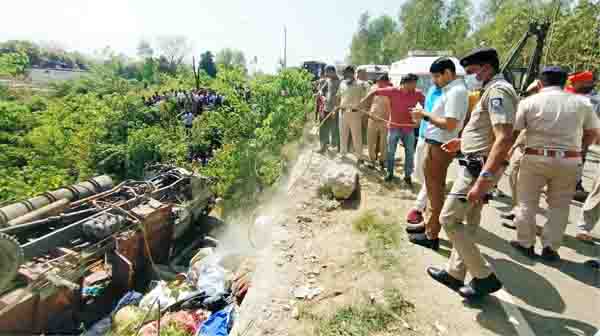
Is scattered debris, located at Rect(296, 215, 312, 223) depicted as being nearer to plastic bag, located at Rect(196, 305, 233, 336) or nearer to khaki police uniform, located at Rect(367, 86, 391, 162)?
plastic bag, located at Rect(196, 305, 233, 336)

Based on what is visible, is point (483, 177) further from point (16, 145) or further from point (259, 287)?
point (16, 145)

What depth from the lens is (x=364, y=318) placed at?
8.25ft

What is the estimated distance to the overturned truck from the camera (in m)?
4.48

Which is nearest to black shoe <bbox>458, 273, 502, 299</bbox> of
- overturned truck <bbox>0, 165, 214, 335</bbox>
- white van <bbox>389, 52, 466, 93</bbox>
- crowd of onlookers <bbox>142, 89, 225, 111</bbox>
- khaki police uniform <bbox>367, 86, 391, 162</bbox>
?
khaki police uniform <bbox>367, 86, 391, 162</bbox>

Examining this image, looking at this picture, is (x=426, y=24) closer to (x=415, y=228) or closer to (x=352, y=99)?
(x=352, y=99)

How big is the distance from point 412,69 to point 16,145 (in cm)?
1474

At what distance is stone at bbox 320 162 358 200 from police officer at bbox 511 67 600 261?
2.25 meters

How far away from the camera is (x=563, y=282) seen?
9.69ft

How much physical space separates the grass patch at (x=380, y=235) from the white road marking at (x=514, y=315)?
0.95 meters

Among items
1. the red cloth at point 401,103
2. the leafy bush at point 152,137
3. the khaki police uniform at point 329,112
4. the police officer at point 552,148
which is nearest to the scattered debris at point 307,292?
the police officer at point 552,148

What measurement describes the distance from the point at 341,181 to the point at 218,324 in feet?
A: 8.64

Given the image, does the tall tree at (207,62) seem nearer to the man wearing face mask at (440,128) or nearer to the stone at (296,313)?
the man wearing face mask at (440,128)

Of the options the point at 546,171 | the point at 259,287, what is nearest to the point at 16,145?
the point at 259,287

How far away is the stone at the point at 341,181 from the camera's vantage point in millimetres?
4926
